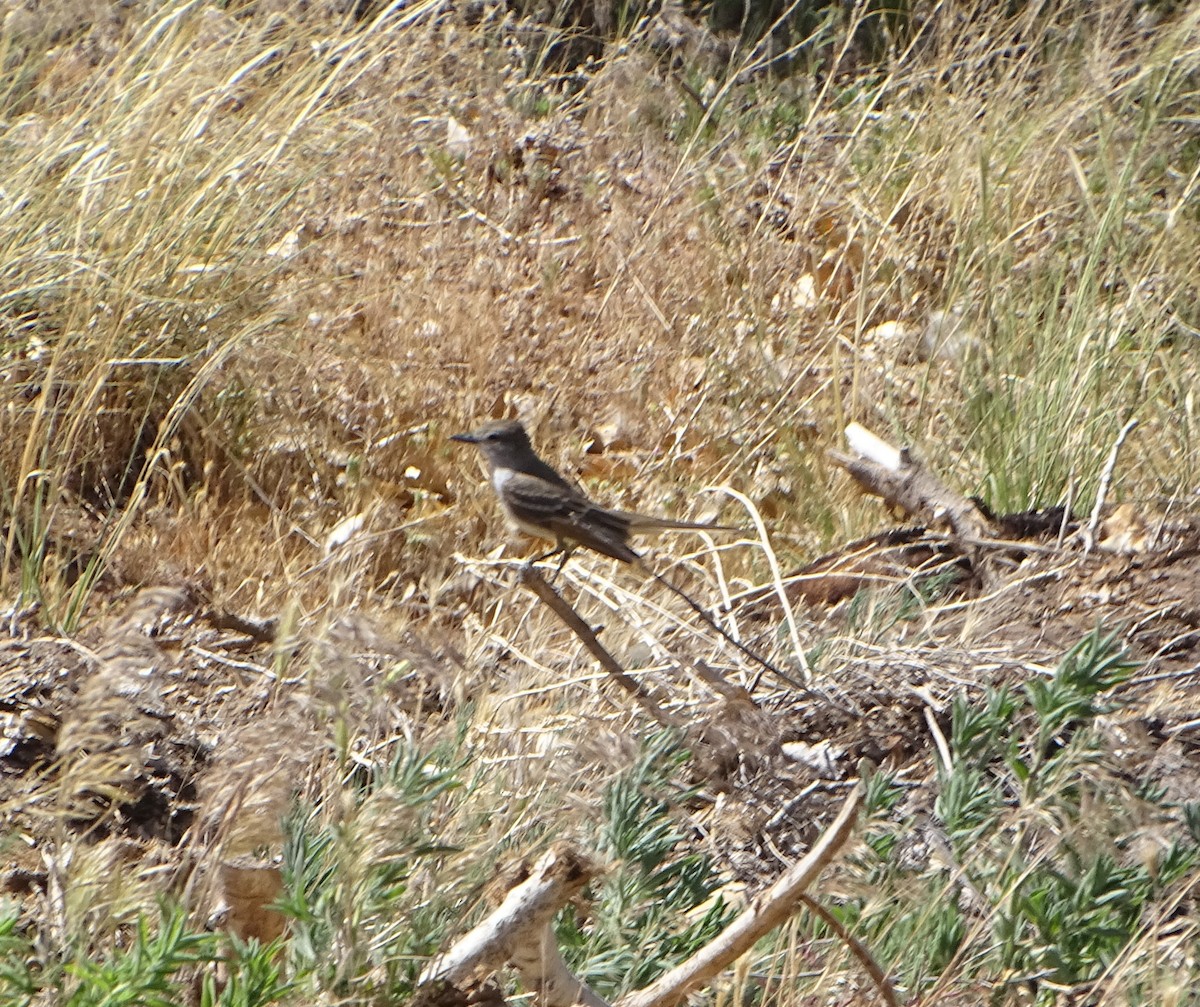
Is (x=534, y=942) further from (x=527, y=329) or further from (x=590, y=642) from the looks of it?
(x=527, y=329)

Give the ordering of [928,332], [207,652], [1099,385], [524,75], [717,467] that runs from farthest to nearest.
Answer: [524,75]
[928,332]
[717,467]
[1099,385]
[207,652]

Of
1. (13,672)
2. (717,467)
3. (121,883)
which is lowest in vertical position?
(717,467)

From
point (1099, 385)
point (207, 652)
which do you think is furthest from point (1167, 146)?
point (207, 652)

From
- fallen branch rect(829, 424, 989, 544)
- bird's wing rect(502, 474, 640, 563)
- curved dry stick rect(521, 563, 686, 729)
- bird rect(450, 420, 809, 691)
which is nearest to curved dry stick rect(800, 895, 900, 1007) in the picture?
curved dry stick rect(521, 563, 686, 729)

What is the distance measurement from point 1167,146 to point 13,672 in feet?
17.2

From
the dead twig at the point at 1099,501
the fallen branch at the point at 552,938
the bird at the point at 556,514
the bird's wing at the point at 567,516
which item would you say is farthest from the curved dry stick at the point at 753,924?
the dead twig at the point at 1099,501

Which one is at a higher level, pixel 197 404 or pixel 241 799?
pixel 241 799

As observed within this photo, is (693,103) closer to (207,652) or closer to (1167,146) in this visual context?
(1167,146)

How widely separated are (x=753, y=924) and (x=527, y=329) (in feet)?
12.4

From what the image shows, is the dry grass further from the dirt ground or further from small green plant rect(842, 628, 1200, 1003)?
small green plant rect(842, 628, 1200, 1003)

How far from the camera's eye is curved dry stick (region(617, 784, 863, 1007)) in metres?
2.16

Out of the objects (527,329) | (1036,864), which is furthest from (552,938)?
(527,329)

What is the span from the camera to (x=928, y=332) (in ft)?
18.8

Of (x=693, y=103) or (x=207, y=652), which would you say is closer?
(x=207, y=652)
